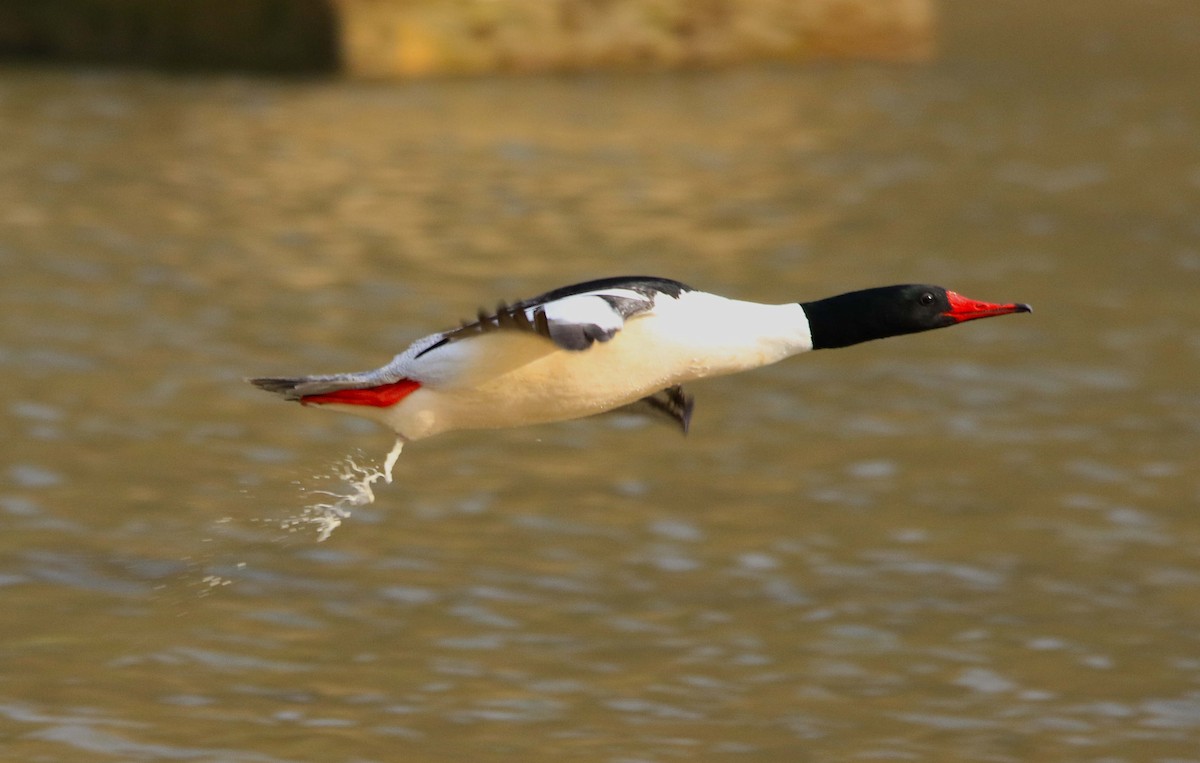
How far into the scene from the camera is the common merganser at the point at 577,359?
17.7 ft

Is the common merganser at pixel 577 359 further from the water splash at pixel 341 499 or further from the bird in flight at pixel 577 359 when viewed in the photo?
the water splash at pixel 341 499

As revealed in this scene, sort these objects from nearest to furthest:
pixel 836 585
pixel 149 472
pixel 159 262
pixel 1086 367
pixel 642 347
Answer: pixel 642 347, pixel 836 585, pixel 149 472, pixel 1086 367, pixel 159 262

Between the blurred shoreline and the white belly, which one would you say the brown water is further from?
the blurred shoreline

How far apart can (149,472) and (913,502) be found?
10.5 ft

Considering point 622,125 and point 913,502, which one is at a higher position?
point 622,125

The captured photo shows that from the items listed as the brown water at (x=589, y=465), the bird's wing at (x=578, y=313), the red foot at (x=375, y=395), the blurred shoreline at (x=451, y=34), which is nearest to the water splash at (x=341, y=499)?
the brown water at (x=589, y=465)

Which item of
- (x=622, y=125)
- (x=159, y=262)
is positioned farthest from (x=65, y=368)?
(x=622, y=125)

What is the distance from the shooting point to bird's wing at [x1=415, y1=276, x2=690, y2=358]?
510 cm

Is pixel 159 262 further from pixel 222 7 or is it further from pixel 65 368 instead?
pixel 222 7

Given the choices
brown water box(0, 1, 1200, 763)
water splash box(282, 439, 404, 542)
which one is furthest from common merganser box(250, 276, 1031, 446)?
water splash box(282, 439, 404, 542)

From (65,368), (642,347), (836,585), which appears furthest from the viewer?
(65,368)

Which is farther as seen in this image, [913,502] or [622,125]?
[622,125]

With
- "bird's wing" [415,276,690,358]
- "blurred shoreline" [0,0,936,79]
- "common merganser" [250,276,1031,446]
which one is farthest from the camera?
"blurred shoreline" [0,0,936,79]

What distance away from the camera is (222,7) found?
17.8m
